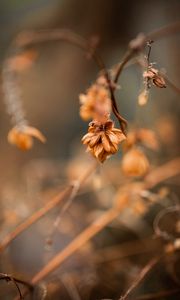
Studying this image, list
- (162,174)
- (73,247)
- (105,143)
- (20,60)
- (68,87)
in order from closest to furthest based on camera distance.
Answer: (105,143) → (73,247) → (162,174) → (20,60) → (68,87)

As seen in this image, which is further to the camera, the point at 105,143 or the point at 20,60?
the point at 20,60

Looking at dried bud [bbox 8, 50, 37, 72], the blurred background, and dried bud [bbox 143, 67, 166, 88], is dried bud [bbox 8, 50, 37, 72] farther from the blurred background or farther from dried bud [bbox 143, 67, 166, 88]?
dried bud [bbox 143, 67, 166, 88]

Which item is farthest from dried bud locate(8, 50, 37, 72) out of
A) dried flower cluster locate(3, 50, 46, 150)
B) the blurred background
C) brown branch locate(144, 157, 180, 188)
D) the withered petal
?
the withered petal

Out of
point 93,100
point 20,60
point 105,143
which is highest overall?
point 20,60

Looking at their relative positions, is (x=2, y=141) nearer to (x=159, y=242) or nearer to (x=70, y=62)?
(x=70, y=62)

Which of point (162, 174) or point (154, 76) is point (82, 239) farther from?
point (154, 76)

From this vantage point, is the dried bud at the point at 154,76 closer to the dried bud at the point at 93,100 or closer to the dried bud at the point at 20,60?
the dried bud at the point at 93,100

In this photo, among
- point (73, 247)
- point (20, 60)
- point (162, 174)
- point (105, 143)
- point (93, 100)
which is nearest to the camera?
point (105, 143)

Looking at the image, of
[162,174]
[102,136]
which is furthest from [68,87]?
[102,136]
